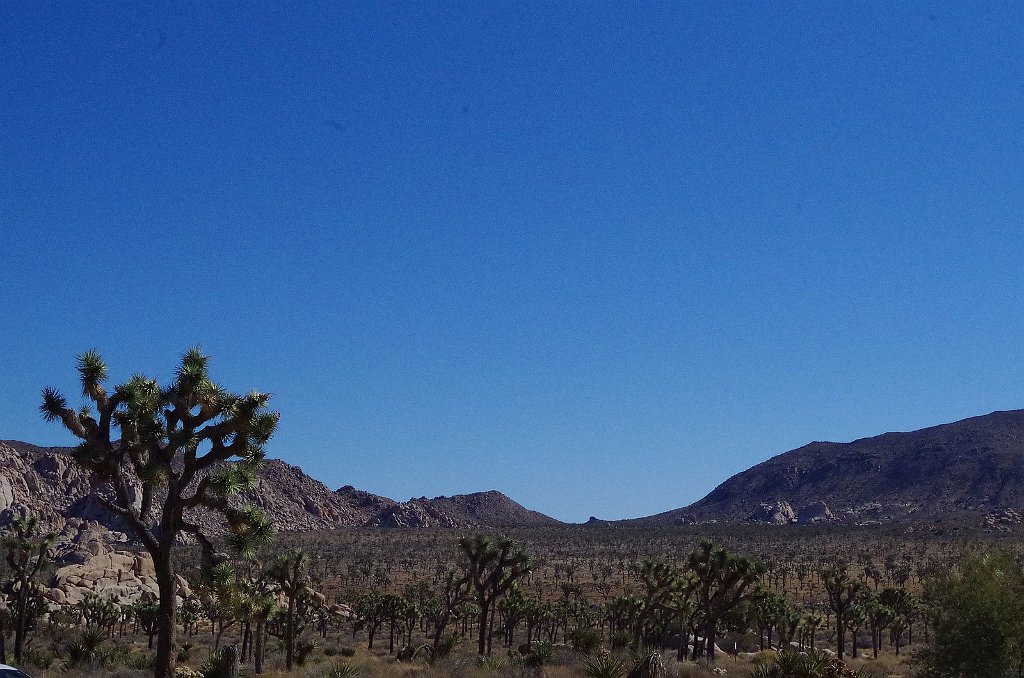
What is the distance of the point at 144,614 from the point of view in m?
61.8

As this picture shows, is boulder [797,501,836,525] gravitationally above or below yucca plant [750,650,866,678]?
above

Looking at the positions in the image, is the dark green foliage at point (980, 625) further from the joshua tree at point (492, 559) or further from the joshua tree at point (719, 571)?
the joshua tree at point (492, 559)

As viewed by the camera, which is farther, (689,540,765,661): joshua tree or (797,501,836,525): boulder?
(797,501,836,525): boulder

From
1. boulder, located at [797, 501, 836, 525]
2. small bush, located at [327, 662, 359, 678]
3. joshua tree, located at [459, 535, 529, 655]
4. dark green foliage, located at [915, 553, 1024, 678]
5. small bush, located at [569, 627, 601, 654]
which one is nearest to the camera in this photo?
small bush, located at [327, 662, 359, 678]

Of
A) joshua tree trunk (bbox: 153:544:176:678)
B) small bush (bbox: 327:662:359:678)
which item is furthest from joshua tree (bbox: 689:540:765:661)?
joshua tree trunk (bbox: 153:544:176:678)

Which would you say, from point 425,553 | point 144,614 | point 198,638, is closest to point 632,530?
point 425,553

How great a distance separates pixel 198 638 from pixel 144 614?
12.7 meters

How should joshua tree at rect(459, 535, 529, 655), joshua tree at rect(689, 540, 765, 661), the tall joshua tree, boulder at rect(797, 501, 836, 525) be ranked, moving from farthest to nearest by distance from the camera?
boulder at rect(797, 501, 836, 525) < joshua tree at rect(459, 535, 529, 655) < joshua tree at rect(689, 540, 765, 661) < the tall joshua tree

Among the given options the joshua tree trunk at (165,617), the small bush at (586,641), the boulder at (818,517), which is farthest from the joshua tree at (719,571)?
the boulder at (818,517)

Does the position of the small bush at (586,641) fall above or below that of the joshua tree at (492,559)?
below

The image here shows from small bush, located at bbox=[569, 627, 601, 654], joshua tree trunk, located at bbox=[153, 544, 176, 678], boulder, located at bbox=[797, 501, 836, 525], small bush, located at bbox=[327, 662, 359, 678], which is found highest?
boulder, located at bbox=[797, 501, 836, 525]

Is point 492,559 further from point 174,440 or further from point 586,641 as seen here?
point 174,440

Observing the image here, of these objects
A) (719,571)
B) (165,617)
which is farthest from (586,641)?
(165,617)

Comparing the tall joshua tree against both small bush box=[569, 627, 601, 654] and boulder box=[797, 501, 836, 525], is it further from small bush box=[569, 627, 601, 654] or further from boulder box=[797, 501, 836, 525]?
boulder box=[797, 501, 836, 525]
